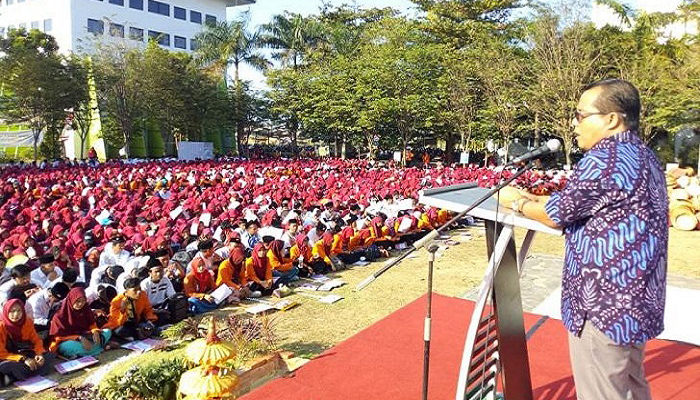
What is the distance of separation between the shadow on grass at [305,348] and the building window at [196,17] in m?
55.5

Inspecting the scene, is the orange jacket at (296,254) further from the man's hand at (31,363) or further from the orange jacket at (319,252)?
the man's hand at (31,363)

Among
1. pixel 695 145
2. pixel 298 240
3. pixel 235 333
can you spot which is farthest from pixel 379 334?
pixel 695 145

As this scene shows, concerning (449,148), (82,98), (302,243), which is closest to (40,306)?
(302,243)

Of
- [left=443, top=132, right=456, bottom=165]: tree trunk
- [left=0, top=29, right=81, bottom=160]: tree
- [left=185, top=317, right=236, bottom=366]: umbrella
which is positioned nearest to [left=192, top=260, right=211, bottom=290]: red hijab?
[left=185, top=317, right=236, bottom=366]: umbrella

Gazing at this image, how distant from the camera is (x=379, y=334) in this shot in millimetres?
5281

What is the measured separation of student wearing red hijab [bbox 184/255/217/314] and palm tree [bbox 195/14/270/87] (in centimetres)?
3086

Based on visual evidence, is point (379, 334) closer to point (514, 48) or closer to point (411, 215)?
point (411, 215)

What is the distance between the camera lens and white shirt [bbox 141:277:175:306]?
260 inches

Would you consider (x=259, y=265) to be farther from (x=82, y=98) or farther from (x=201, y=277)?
(x=82, y=98)

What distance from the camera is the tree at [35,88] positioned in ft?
85.4

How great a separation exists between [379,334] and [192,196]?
981 cm

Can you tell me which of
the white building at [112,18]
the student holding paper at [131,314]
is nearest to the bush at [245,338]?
the student holding paper at [131,314]

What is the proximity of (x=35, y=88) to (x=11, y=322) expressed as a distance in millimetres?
25085

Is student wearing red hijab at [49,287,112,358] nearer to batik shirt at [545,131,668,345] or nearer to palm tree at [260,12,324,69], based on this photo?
batik shirt at [545,131,668,345]
